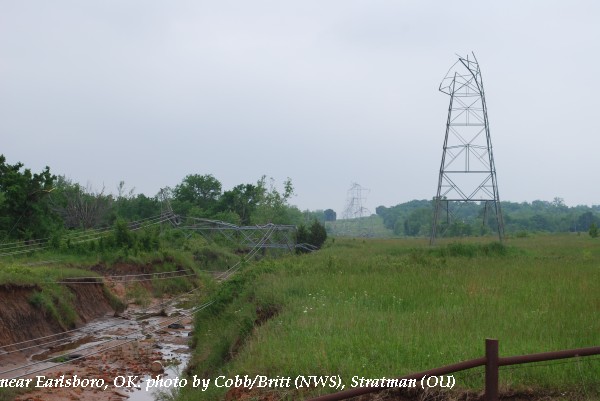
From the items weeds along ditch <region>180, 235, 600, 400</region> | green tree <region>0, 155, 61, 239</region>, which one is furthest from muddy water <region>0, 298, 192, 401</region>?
green tree <region>0, 155, 61, 239</region>

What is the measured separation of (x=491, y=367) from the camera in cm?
559

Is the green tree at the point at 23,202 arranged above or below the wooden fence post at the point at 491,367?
above

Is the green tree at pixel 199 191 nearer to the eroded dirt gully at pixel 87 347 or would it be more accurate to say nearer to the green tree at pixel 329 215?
the eroded dirt gully at pixel 87 347

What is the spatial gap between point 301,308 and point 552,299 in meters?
4.56

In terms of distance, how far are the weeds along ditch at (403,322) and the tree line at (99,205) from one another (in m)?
12.3

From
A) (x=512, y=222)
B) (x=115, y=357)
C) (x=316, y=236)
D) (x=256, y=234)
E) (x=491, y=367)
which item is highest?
(x=512, y=222)

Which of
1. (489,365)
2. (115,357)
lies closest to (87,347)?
(115,357)

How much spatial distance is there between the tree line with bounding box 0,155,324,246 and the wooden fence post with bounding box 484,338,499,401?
24329 millimetres

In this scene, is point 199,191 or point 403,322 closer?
point 403,322

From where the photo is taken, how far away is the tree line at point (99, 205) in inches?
1064

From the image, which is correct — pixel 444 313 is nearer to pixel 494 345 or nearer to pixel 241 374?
pixel 241 374

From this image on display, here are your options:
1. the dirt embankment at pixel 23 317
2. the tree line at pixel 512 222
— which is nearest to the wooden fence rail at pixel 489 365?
the dirt embankment at pixel 23 317

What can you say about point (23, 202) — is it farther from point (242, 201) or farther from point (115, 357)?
point (242, 201)

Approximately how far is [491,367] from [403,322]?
4.46 metres
